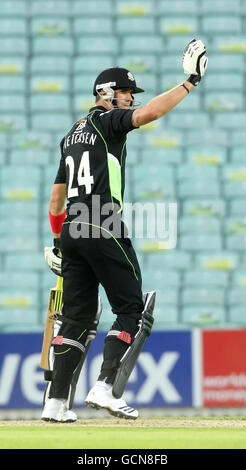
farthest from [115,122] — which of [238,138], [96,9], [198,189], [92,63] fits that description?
[96,9]

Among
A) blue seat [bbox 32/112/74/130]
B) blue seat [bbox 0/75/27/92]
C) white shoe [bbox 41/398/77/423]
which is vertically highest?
blue seat [bbox 0/75/27/92]

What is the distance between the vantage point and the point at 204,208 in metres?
9.03

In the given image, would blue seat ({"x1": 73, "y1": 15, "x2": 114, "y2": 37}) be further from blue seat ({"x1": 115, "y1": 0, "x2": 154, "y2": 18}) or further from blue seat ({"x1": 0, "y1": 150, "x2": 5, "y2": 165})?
blue seat ({"x1": 0, "y1": 150, "x2": 5, "y2": 165})

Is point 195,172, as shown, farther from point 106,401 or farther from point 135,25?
point 106,401

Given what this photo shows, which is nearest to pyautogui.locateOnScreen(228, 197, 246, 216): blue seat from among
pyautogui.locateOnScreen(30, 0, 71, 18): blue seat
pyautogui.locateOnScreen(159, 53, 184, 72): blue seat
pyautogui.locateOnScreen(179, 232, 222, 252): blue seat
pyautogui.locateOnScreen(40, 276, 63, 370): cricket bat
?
pyautogui.locateOnScreen(179, 232, 222, 252): blue seat

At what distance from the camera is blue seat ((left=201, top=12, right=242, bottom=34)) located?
10.4m

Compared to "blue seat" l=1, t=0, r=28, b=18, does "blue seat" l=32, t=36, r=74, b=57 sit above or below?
below

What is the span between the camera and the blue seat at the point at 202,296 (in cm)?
859

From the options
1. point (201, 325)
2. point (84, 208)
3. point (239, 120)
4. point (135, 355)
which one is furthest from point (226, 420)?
point (239, 120)

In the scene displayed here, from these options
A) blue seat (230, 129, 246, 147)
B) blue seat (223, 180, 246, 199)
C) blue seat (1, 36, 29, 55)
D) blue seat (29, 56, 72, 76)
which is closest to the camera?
blue seat (223, 180, 246, 199)

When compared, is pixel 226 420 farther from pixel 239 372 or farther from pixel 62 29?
pixel 62 29

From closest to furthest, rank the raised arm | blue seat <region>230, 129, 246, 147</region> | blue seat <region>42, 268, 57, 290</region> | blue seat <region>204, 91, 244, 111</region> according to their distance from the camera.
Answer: the raised arm < blue seat <region>42, 268, 57, 290</region> < blue seat <region>230, 129, 246, 147</region> < blue seat <region>204, 91, 244, 111</region>

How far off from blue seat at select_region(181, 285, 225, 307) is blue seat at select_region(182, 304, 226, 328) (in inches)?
2.7

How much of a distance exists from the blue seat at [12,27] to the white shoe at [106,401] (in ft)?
22.4
